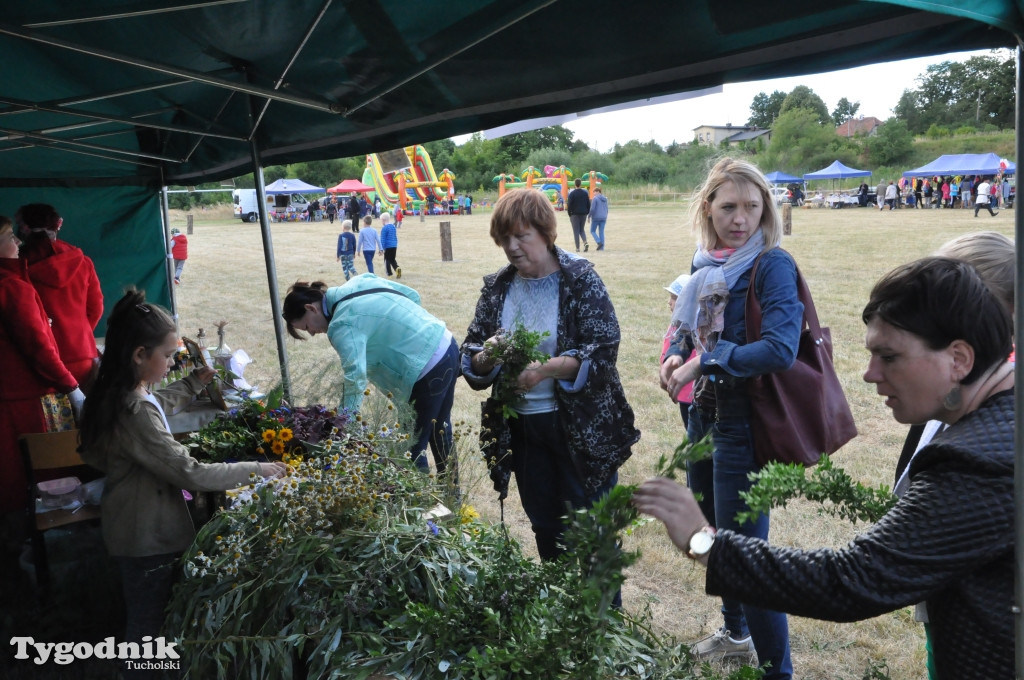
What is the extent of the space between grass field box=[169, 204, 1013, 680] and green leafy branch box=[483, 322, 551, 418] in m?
0.23

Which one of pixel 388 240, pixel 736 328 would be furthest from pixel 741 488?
pixel 388 240

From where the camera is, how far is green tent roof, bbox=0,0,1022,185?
6.09 ft

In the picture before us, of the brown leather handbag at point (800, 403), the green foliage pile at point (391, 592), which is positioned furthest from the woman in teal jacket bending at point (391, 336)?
the brown leather handbag at point (800, 403)

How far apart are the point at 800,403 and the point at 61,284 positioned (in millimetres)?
4223

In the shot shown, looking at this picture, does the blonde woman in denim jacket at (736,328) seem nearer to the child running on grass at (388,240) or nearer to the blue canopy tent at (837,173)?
the child running on grass at (388,240)

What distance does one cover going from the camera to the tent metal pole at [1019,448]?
1.11m

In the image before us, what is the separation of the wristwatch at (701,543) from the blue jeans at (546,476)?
64.9 inches

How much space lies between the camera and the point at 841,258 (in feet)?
52.6

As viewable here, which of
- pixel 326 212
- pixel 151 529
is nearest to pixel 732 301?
pixel 151 529

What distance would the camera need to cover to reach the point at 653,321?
10156 millimetres

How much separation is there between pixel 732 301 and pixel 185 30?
2.14 meters

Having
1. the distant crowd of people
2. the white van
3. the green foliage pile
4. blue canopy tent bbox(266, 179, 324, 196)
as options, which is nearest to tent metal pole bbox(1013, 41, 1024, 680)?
the green foliage pile

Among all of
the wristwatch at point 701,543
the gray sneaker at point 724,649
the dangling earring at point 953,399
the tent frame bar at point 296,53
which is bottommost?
the gray sneaker at point 724,649

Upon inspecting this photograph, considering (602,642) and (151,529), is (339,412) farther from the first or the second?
(602,642)
